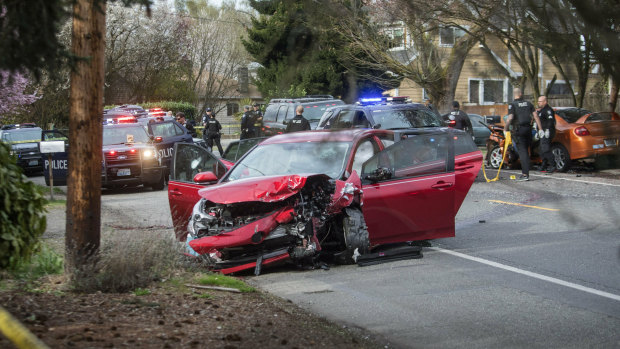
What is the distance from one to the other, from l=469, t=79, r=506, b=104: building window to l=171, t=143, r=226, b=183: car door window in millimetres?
6361

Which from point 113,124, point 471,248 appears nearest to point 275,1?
point 471,248

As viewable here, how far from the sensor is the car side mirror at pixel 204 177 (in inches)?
368

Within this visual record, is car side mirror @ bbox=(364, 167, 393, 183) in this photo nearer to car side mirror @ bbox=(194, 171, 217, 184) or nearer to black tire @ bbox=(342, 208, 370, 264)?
black tire @ bbox=(342, 208, 370, 264)

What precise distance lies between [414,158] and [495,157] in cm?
1133

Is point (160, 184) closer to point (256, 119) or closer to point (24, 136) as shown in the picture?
point (256, 119)

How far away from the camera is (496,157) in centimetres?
2005

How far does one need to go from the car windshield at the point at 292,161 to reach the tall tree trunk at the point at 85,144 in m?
2.59

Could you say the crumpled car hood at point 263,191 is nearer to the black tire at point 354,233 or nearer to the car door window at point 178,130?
the black tire at point 354,233

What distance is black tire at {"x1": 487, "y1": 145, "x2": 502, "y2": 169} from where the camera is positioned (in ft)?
65.4

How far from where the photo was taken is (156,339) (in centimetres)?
529

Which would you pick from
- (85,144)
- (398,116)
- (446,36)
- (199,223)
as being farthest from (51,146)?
(446,36)

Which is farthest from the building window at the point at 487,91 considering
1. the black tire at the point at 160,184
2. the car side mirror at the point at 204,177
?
the black tire at the point at 160,184

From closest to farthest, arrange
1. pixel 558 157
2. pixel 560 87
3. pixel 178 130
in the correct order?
pixel 560 87
pixel 558 157
pixel 178 130

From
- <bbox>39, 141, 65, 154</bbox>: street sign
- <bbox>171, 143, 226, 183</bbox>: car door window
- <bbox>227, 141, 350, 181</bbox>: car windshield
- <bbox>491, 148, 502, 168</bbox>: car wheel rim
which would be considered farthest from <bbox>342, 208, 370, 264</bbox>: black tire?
<bbox>491, 148, 502, 168</bbox>: car wheel rim
